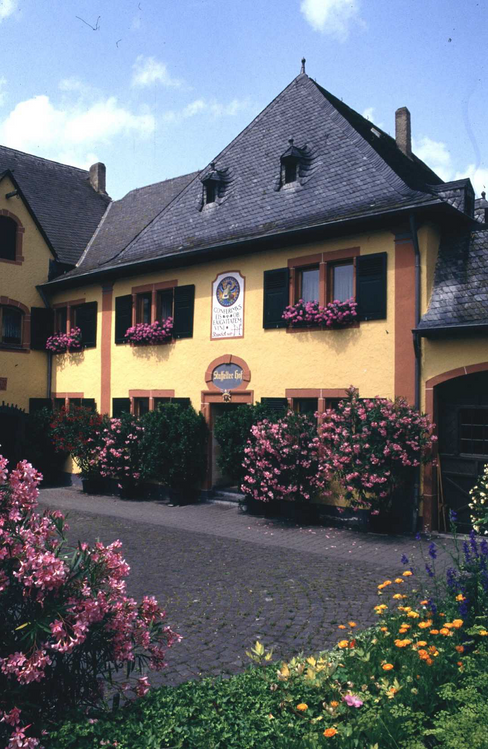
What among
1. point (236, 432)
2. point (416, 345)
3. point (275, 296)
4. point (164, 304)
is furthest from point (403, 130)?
point (236, 432)

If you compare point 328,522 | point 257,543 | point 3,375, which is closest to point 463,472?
point 328,522

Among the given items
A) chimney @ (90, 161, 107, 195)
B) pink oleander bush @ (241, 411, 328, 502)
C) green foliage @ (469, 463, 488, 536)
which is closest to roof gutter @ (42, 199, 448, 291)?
pink oleander bush @ (241, 411, 328, 502)

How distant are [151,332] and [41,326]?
5292 millimetres

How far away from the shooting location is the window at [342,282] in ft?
42.2

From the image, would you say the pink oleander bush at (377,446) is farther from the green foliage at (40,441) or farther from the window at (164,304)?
the green foliage at (40,441)

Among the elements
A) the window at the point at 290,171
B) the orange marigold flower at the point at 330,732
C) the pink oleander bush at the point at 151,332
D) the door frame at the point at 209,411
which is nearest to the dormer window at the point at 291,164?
the window at the point at 290,171

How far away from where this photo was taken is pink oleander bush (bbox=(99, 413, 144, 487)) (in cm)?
1608

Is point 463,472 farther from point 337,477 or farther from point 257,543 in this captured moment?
point 257,543

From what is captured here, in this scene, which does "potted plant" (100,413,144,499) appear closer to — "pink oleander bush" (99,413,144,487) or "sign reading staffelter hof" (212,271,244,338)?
"pink oleander bush" (99,413,144,487)

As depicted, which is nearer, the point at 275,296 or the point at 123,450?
the point at 275,296

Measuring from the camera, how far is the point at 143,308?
17359 millimetres

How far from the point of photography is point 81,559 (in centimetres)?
378

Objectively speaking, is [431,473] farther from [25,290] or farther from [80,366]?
[25,290]

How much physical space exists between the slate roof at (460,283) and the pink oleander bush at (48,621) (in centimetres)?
844
